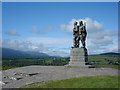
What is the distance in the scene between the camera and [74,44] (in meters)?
26.5

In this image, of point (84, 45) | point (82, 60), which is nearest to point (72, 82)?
point (82, 60)

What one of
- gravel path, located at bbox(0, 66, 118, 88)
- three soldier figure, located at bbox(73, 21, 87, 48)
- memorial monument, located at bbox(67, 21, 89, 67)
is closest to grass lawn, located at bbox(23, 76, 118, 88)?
gravel path, located at bbox(0, 66, 118, 88)

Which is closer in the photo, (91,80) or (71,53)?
(91,80)

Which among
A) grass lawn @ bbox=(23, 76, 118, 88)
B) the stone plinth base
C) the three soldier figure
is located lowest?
grass lawn @ bbox=(23, 76, 118, 88)

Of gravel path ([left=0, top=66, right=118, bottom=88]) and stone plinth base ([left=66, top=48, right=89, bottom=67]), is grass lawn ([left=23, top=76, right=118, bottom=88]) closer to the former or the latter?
gravel path ([left=0, top=66, right=118, bottom=88])

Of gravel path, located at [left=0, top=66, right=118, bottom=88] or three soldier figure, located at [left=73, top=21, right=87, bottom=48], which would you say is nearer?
gravel path, located at [left=0, top=66, right=118, bottom=88]

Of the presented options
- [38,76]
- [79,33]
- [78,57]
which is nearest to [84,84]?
[38,76]

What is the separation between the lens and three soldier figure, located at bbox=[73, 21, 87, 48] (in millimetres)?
26178

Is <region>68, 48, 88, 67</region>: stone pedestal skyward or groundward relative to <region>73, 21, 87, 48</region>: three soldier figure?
groundward

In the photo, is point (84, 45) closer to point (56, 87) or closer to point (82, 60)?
point (82, 60)

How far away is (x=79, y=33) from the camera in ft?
86.6

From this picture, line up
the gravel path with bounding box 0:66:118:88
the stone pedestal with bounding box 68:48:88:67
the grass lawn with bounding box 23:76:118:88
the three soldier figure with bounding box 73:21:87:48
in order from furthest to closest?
the three soldier figure with bounding box 73:21:87:48
the stone pedestal with bounding box 68:48:88:67
the gravel path with bounding box 0:66:118:88
the grass lawn with bounding box 23:76:118:88

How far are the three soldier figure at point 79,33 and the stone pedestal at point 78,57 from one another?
89 centimetres

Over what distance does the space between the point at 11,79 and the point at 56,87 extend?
667 cm
